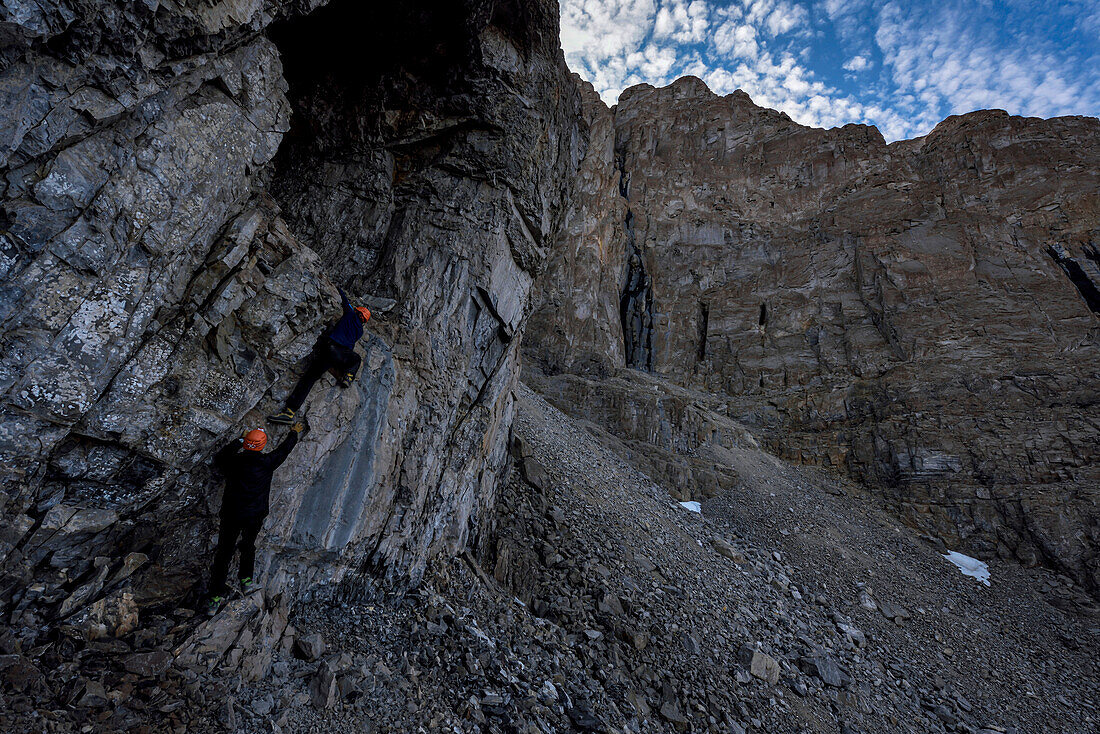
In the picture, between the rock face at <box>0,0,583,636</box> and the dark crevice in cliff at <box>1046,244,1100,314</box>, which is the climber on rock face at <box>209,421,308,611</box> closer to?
the rock face at <box>0,0,583,636</box>

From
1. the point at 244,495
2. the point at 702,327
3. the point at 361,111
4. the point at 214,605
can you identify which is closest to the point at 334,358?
the point at 244,495

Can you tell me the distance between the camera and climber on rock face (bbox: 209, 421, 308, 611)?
199 inches

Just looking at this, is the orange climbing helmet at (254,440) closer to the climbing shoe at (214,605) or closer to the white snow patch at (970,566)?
the climbing shoe at (214,605)

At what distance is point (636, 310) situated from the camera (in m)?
42.9

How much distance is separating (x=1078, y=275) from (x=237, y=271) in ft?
159

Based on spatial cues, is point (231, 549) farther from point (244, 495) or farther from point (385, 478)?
point (385, 478)

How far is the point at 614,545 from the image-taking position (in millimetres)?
10930

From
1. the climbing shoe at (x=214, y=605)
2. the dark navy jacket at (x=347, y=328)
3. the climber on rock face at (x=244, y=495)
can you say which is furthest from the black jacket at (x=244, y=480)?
the dark navy jacket at (x=347, y=328)

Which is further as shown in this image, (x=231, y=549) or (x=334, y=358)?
(x=334, y=358)

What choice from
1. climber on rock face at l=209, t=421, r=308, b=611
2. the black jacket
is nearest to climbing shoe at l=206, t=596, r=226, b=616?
climber on rock face at l=209, t=421, r=308, b=611

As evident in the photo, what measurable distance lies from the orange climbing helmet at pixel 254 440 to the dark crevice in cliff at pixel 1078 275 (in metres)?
45.9

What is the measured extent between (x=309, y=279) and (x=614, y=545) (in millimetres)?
8989

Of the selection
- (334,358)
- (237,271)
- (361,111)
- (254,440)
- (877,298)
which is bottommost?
(254,440)

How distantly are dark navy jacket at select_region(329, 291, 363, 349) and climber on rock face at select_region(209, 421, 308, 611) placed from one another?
157 cm
